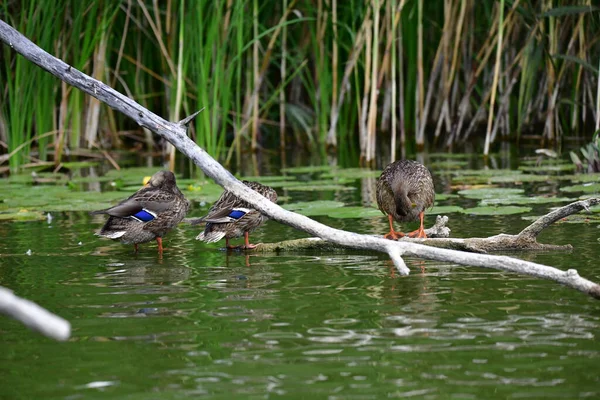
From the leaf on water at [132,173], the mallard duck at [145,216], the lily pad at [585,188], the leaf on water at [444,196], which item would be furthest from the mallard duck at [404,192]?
the leaf on water at [132,173]

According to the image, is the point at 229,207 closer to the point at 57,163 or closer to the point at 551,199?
the point at 551,199

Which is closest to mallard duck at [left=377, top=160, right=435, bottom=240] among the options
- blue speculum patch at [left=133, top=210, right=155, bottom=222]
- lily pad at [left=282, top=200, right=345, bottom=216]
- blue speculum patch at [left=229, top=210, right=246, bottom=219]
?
lily pad at [left=282, top=200, right=345, bottom=216]

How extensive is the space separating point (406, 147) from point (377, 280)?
8004 millimetres

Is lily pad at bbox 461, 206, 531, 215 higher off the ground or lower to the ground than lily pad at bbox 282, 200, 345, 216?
lower

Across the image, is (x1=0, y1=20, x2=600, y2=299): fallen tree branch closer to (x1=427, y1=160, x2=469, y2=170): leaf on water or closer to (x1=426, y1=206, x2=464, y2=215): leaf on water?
(x1=426, y1=206, x2=464, y2=215): leaf on water

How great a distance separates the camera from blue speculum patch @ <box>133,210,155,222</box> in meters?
6.69

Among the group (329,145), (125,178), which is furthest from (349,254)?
(329,145)

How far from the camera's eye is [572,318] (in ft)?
14.6

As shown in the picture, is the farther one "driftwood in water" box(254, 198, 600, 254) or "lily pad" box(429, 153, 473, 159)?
"lily pad" box(429, 153, 473, 159)

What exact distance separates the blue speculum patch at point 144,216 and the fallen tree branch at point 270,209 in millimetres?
1341

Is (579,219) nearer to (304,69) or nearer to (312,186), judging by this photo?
(312,186)

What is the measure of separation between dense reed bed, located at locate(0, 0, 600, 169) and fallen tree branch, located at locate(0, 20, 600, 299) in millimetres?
4636

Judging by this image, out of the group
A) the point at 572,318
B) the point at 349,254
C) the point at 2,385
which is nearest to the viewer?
the point at 2,385

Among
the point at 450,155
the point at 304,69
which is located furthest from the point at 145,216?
the point at 304,69
